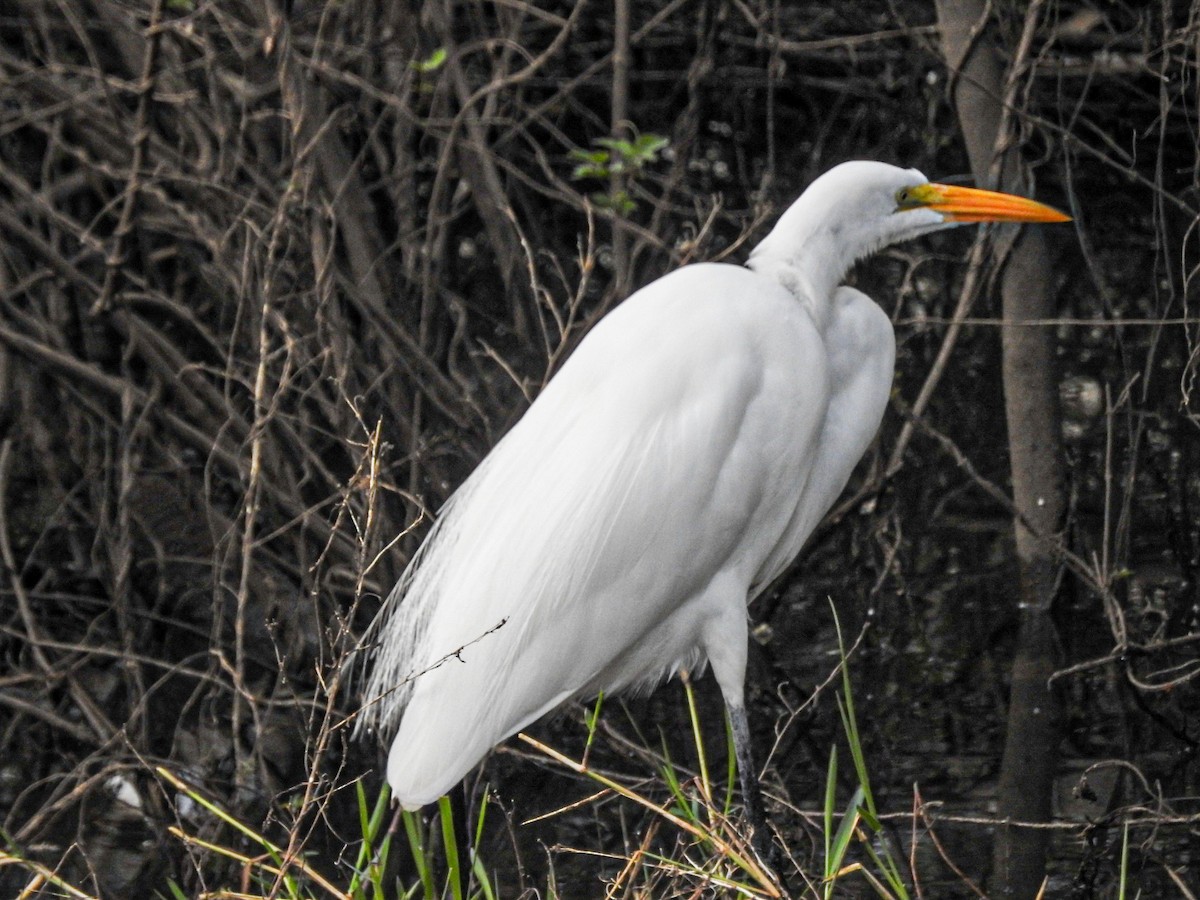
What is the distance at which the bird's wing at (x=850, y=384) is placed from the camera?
2.73m

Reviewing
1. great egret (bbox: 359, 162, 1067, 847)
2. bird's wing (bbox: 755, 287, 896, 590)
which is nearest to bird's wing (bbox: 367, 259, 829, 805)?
great egret (bbox: 359, 162, 1067, 847)

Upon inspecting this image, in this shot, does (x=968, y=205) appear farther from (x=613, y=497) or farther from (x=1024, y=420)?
(x=1024, y=420)

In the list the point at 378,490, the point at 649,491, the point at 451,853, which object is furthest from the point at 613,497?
the point at 451,853

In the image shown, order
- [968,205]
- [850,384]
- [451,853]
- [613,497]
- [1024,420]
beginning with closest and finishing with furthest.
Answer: [451,853], [613,497], [968,205], [850,384], [1024,420]

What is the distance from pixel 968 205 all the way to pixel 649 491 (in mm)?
701

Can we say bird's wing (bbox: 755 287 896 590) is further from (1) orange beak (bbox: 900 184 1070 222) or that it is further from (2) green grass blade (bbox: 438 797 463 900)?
(2) green grass blade (bbox: 438 797 463 900)

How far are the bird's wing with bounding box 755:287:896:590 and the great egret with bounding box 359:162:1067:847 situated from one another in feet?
0.07

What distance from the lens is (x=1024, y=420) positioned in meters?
3.82

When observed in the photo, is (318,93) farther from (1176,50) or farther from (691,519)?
(1176,50)

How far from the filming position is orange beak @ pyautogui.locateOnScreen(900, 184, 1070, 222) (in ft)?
8.67

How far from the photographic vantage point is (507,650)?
2578 mm

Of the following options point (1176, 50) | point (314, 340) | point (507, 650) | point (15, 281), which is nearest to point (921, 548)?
point (1176, 50)

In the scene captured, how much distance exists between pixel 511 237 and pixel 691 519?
4.52 feet

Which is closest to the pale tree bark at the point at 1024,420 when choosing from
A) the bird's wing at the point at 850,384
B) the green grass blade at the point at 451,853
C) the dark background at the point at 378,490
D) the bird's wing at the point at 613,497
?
the dark background at the point at 378,490
